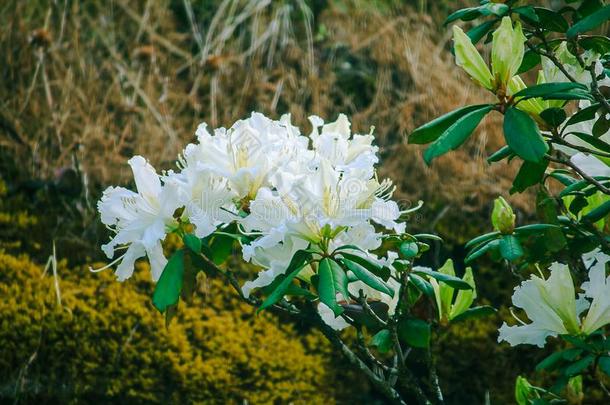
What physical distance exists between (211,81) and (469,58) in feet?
8.93

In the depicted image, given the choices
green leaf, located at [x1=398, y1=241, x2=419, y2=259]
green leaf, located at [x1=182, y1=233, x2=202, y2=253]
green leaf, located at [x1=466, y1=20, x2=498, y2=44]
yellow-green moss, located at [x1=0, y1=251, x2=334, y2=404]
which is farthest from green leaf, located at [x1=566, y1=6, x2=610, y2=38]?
yellow-green moss, located at [x1=0, y1=251, x2=334, y2=404]

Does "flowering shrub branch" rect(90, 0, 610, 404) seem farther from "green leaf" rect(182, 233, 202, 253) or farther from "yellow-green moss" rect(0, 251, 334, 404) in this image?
"yellow-green moss" rect(0, 251, 334, 404)

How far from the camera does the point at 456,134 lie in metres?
1.15

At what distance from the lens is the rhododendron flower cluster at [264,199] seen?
1.19m

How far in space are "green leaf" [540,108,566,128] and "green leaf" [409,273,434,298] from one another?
13.5 inches

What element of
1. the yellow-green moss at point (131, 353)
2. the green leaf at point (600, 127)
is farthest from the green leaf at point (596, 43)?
Result: the yellow-green moss at point (131, 353)

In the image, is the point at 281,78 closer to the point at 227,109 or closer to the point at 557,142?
the point at 227,109

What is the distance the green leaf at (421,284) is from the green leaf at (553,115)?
0.34 m

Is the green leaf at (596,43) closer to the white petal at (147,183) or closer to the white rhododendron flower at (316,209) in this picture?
the white rhododendron flower at (316,209)

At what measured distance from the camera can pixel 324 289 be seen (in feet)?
3.85

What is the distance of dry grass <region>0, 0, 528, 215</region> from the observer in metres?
3.49

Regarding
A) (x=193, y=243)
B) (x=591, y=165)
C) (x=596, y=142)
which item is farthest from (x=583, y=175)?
(x=193, y=243)

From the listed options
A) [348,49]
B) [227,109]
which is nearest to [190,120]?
[227,109]

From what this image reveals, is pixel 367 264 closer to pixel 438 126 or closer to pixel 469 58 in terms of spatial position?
pixel 438 126
